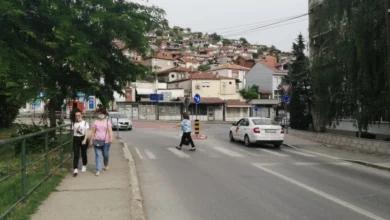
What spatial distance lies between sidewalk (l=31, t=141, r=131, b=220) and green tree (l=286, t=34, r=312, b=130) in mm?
16554

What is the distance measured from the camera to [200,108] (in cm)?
6228

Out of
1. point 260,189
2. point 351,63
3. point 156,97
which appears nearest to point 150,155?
point 260,189

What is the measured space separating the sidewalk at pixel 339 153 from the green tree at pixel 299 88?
3361 mm

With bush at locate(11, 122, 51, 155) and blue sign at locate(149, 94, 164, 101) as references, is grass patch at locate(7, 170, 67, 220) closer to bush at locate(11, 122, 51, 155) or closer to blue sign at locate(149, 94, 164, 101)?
bush at locate(11, 122, 51, 155)

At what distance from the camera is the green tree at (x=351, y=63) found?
15.5 metres

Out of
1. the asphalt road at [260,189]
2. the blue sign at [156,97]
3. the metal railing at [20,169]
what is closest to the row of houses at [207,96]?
the blue sign at [156,97]

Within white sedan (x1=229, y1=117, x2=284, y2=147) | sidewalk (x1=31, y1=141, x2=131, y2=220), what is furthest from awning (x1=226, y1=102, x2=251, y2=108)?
sidewalk (x1=31, y1=141, x2=131, y2=220)

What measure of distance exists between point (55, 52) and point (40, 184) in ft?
17.2

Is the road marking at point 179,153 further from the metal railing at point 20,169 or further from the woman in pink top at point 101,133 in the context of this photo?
the metal railing at point 20,169

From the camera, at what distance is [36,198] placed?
6918mm

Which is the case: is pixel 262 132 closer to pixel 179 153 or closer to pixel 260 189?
pixel 179 153

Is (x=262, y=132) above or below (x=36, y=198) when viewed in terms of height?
above

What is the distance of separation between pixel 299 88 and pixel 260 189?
20195mm

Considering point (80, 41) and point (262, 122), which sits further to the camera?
point (262, 122)
